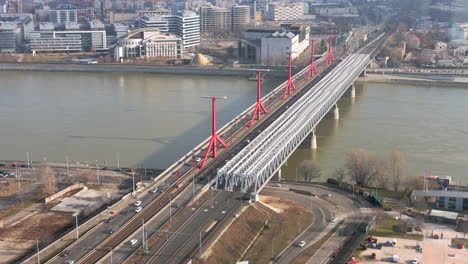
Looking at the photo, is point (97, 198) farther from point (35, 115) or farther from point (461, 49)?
point (461, 49)

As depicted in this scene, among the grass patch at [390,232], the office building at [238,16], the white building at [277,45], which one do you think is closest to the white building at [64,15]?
the office building at [238,16]

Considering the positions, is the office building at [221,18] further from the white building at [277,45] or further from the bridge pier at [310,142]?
the bridge pier at [310,142]

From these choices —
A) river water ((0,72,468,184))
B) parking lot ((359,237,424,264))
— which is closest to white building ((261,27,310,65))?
river water ((0,72,468,184))

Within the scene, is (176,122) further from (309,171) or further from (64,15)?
(64,15)

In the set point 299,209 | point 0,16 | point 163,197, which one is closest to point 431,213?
point 299,209

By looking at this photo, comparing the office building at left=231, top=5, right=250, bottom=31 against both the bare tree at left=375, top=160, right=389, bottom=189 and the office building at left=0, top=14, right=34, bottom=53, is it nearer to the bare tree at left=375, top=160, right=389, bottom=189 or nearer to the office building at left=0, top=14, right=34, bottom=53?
the office building at left=0, top=14, right=34, bottom=53

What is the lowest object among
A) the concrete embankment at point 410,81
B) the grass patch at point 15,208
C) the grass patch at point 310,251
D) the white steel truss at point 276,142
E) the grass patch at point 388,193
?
the grass patch at point 310,251

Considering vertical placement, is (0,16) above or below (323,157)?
above
